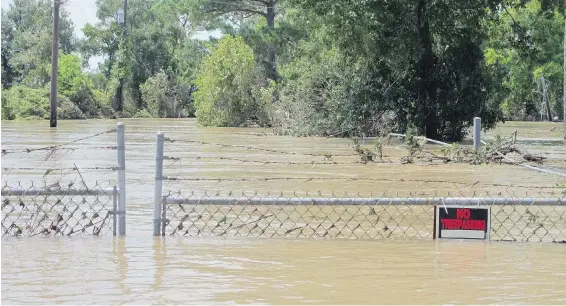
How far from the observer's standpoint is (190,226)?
461 inches

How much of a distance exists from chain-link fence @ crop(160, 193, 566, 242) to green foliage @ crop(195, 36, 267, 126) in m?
35.8

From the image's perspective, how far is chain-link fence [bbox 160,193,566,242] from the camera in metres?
10.1

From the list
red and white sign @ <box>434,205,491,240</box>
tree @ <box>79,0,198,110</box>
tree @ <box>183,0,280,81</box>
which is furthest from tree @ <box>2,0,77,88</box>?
red and white sign @ <box>434,205,491,240</box>

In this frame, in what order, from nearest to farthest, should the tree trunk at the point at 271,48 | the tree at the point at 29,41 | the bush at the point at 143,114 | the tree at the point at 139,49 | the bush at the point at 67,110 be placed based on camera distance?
1. the bush at the point at 67,110
2. the tree trunk at the point at 271,48
3. the tree at the point at 29,41
4. the bush at the point at 143,114
5. the tree at the point at 139,49

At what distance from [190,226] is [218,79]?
38.7 meters

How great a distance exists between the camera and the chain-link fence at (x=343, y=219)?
398 inches

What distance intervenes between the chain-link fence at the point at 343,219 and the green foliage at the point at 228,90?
35805 millimetres

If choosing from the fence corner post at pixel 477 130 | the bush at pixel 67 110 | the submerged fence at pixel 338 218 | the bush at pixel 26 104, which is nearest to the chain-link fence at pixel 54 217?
the submerged fence at pixel 338 218

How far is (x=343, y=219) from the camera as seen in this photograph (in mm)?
12656

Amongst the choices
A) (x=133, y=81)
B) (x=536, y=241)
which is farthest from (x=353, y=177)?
(x=133, y=81)

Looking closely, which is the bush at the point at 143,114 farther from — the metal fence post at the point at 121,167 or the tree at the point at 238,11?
the metal fence post at the point at 121,167

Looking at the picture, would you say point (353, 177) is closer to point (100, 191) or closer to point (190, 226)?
point (190, 226)

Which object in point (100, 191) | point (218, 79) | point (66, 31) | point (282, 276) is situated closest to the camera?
point (282, 276)

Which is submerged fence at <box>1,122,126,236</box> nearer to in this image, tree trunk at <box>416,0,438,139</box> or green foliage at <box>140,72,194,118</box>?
tree trunk at <box>416,0,438,139</box>
